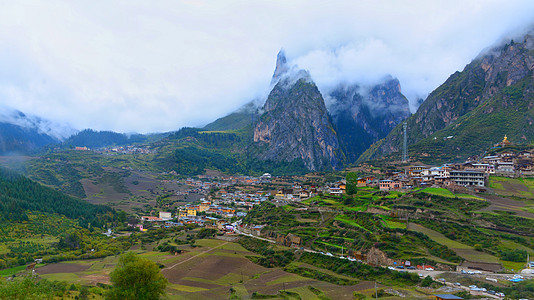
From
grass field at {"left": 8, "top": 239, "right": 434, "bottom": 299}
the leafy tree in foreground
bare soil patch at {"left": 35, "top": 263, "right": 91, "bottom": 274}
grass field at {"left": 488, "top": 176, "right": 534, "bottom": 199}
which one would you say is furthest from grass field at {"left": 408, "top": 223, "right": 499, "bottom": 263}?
bare soil patch at {"left": 35, "top": 263, "right": 91, "bottom": 274}

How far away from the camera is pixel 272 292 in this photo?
1741 inches

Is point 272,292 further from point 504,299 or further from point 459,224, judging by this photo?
point 459,224

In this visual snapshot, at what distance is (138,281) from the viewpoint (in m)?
39.0

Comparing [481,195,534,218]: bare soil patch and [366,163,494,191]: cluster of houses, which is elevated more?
[366,163,494,191]: cluster of houses

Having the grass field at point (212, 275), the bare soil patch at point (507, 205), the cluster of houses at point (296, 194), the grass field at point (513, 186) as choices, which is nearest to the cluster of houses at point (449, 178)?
the grass field at point (513, 186)

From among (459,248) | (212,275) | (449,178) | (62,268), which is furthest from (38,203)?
(449,178)

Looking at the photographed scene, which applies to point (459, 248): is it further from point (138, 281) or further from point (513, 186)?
point (138, 281)

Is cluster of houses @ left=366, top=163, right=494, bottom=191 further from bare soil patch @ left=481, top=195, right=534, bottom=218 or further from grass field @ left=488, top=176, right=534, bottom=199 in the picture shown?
bare soil patch @ left=481, top=195, right=534, bottom=218

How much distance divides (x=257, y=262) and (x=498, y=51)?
14067cm

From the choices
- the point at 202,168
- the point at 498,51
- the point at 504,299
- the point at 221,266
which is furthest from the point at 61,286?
the point at 498,51

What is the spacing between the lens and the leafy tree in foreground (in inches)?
1484

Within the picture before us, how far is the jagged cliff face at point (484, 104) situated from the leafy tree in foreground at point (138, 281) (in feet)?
343

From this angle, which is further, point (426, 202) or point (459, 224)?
point (426, 202)

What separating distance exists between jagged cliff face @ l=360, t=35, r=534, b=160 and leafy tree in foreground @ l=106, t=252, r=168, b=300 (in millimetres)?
104501
